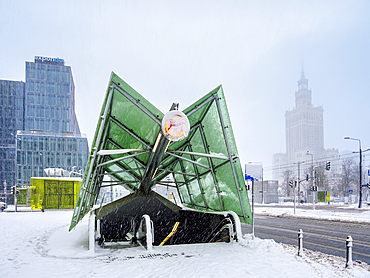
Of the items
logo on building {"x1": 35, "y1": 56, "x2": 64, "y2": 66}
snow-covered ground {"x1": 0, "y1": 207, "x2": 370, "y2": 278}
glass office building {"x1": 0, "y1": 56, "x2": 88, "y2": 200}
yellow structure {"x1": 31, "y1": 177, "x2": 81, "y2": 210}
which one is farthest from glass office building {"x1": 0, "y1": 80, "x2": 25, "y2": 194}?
snow-covered ground {"x1": 0, "y1": 207, "x2": 370, "y2": 278}

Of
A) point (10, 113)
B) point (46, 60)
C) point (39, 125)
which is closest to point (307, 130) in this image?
point (46, 60)

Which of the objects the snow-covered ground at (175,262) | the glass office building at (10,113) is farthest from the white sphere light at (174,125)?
the glass office building at (10,113)

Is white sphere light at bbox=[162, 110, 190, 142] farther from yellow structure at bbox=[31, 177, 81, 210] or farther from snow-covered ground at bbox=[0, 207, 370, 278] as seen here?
yellow structure at bbox=[31, 177, 81, 210]

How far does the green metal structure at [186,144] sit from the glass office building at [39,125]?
57370 millimetres

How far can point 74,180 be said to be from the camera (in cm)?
2803

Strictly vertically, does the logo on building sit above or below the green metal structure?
above

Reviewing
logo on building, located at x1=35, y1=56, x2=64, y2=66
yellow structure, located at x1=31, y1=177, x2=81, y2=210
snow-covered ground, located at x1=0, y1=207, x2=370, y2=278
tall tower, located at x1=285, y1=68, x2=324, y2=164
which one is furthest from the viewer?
tall tower, located at x1=285, y1=68, x2=324, y2=164

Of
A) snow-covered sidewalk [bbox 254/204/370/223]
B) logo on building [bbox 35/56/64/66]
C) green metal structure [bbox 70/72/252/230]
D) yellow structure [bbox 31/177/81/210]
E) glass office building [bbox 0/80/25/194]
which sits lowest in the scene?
snow-covered sidewalk [bbox 254/204/370/223]

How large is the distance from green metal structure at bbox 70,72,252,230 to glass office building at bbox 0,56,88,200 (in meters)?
57.4

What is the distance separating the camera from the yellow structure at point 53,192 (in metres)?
26.9

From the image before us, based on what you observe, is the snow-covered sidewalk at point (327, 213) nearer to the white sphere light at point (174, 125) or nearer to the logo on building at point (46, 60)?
the white sphere light at point (174, 125)

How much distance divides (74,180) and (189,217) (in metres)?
19.5

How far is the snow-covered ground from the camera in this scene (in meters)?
6.01

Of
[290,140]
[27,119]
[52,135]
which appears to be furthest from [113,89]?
[290,140]
